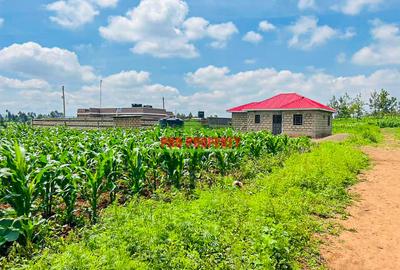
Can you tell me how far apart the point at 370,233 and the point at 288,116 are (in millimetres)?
23024

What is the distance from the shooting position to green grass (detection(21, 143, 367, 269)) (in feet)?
11.4

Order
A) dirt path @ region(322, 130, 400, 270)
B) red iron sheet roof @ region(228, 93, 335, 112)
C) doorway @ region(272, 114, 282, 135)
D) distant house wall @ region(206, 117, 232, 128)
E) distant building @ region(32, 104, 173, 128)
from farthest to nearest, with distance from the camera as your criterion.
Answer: distant house wall @ region(206, 117, 232, 128) < doorway @ region(272, 114, 282, 135) < distant building @ region(32, 104, 173, 128) < red iron sheet roof @ region(228, 93, 335, 112) < dirt path @ region(322, 130, 400, 270)

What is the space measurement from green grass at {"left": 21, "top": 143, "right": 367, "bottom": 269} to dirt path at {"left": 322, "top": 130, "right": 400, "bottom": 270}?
1.28 ft

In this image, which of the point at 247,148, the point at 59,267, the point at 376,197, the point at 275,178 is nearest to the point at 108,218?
the point at 59,267

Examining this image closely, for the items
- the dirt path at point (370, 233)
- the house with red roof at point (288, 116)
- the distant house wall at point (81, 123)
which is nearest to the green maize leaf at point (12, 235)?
the dirt path at point (370, 233)

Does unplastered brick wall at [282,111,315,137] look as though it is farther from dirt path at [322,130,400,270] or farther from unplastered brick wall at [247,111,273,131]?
dirt path at [322,130,400,270]

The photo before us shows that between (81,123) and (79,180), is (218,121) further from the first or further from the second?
(79,180)

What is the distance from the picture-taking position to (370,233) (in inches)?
229

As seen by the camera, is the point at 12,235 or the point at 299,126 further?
the point at 299,126

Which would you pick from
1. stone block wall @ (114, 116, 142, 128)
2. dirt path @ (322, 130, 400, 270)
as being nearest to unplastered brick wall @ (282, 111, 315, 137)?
stone block wall @ (114, 116, 142, 128)

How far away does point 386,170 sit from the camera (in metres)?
11.8

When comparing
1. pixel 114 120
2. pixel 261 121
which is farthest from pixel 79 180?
pixel 261 121

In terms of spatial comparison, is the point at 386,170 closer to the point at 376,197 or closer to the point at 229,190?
the point at 376,197

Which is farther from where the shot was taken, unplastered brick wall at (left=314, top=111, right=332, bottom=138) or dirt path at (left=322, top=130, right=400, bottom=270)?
unplastered brick wall at (left=314, top=111, right=332, bottom=138)
